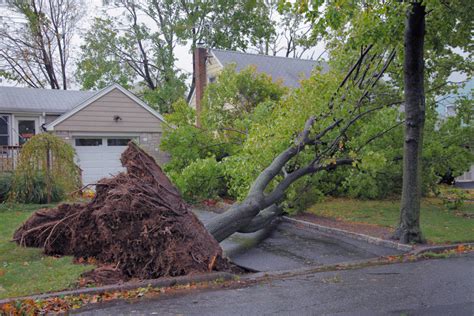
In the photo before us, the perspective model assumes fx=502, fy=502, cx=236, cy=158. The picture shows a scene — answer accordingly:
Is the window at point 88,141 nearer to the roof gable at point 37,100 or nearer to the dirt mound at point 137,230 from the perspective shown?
the roof gable at point 37,100

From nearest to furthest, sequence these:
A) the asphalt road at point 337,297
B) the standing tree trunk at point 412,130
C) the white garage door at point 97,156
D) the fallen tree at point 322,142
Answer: the asphalt road at point 337,297 → the standing tree trunk at point 412,130 → the fallen tree at point 322,142 → the white garage door at point 97,156

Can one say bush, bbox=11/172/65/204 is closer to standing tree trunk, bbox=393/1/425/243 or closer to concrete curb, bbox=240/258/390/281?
concrete curb, bbox=240/258/390/281

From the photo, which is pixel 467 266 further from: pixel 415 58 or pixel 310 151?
pixel 310 151

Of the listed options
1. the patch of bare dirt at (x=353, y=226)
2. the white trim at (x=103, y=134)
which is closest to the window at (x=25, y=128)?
the white trim at (x=103, y=134)

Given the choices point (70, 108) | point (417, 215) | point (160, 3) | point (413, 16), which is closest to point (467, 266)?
point (417, 215)

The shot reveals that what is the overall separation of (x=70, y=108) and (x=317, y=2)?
15905mm

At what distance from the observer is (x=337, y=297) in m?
6.57

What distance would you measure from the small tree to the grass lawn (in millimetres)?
4543

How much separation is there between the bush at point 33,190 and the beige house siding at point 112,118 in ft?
16.7

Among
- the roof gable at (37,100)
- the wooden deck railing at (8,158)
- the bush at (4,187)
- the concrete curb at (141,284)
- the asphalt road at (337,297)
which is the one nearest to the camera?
the asphalt road at (337,297)

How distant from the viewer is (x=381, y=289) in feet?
22.9

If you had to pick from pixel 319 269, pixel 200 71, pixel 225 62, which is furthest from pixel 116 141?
pixel 319 269

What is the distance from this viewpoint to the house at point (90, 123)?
2048cm

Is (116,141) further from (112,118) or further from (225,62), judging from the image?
(225,62)
